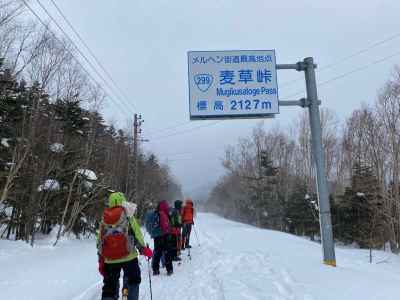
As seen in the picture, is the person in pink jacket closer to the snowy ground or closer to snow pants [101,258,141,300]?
the snowy ground

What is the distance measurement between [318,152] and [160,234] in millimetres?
4557

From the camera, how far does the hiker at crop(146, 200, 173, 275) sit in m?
9.58

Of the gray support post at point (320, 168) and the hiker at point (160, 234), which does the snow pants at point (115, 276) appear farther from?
the gray support post at point (320, 168)

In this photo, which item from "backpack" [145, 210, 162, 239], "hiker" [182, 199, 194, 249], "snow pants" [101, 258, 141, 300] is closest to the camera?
"snow pants" [101, 258, 141, 300]

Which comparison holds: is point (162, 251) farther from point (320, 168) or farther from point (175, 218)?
point (320, 168)

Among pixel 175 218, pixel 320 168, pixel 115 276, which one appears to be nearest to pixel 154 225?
pixel 175 218

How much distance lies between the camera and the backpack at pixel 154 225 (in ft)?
32.0

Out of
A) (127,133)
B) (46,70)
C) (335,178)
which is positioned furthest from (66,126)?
(335,178)

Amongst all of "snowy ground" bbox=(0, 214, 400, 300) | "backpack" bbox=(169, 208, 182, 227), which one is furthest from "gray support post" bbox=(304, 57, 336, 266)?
"backpack" bbox=(169, 208, 182, 227)

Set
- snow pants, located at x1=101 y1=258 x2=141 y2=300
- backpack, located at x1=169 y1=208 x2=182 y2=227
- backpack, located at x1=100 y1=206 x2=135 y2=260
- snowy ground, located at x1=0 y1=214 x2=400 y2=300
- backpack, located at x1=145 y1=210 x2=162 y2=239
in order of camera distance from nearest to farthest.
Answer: backpack, located at x1=100 y1=206 x2=135 y2=260
snow pants, located at x1=101 y1=258 x2=141 y2=300
snowy ground, located at x1=0 y1=214 x2=400 y2=300
backpack, located at x1=145 y1=210 x2=162 y2=239
backpack, located at x1=169 y1=208 x2=182 y2=227

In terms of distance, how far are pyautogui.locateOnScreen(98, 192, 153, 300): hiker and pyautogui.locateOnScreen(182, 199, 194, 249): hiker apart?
8.41m

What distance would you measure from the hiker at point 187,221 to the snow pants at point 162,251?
4370 millimetres

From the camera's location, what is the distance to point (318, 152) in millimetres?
10195

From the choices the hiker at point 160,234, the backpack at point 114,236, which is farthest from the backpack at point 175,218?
the backpack at point 114,236
